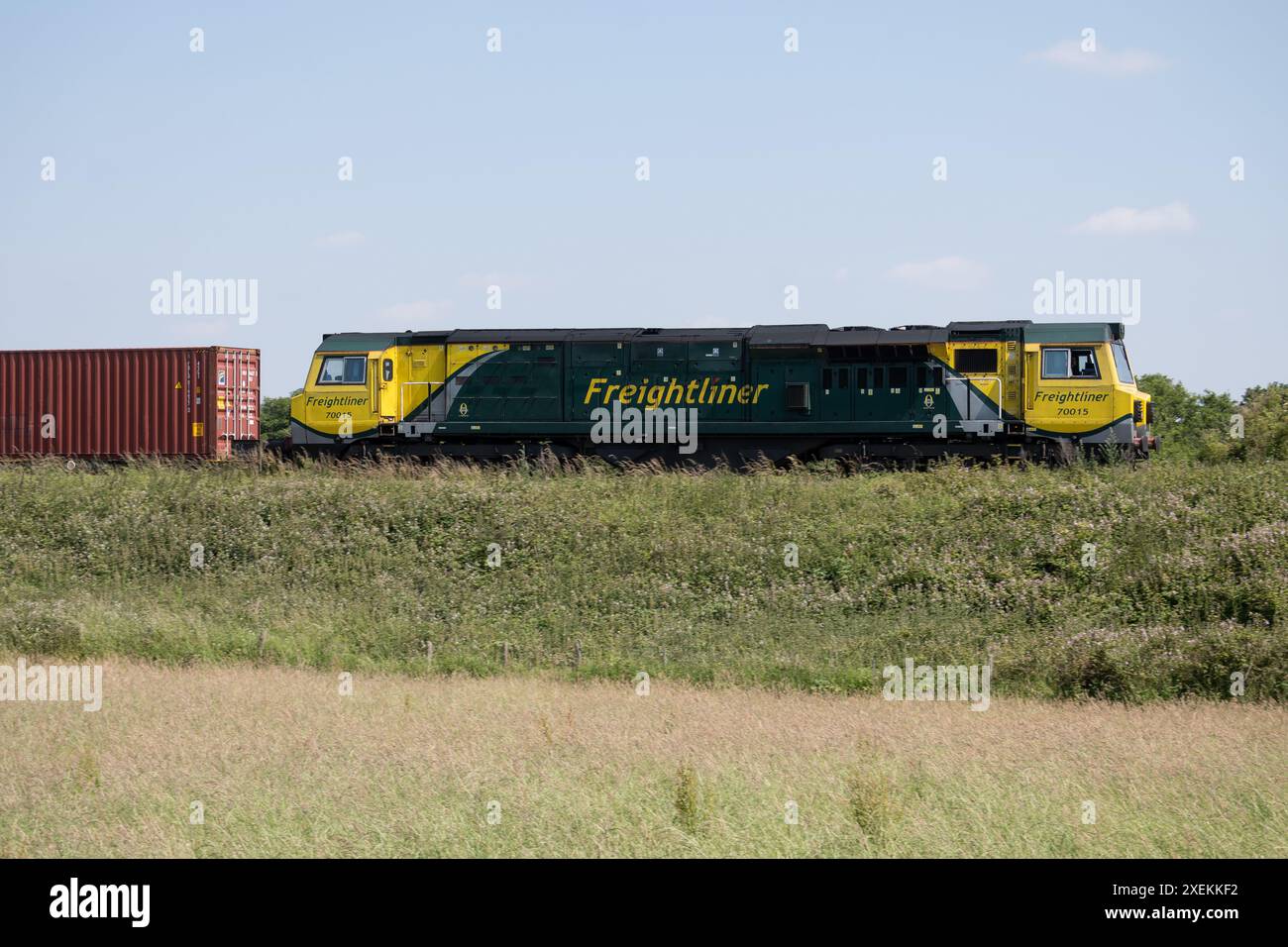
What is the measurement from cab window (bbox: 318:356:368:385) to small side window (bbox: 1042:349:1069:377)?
15798 millimetres

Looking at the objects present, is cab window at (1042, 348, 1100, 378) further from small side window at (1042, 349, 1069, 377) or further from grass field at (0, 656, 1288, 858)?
grass field at (0, 656, 1288, 858)

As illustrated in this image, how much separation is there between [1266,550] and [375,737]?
1507 cm

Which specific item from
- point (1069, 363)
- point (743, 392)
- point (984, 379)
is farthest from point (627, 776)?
point (1069, 363)

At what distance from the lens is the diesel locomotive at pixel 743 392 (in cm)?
2712

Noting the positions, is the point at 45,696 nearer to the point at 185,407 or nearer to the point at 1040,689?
the point at 1040,689

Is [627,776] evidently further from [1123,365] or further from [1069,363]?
[1123,365]

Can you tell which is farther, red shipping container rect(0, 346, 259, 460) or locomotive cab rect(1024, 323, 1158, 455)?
red shipping container rect(0, 346, 259, 460)

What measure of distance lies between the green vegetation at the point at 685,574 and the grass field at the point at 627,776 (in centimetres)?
235

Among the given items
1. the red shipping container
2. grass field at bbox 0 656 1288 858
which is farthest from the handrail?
the red shipping container

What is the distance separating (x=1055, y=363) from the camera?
1066 inches

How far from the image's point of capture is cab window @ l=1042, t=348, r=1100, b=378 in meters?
27.0

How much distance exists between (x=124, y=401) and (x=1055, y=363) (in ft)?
75.0

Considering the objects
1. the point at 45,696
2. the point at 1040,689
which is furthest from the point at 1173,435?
the point at 45,696

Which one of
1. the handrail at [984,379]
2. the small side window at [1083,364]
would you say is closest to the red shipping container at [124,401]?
the handrail at [984,379]
